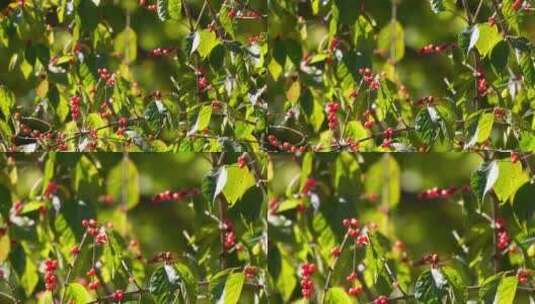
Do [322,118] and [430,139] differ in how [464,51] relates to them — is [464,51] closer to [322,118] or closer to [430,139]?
[430,139]

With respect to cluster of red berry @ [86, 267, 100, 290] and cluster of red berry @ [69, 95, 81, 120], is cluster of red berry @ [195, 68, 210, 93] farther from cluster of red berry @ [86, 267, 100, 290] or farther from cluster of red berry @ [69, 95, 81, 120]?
cluster of red berry @ [86, 267, 100, 290]

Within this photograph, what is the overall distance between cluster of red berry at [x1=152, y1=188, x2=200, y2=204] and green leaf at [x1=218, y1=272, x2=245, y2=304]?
258 millimetres

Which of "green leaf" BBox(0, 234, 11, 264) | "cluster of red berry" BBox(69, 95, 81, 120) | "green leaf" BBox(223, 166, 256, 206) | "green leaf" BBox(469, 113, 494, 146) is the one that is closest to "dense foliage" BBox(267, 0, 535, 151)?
"green leaf" BBox(469, 113, 494, 146)

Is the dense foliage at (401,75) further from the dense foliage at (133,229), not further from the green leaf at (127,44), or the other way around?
the green leaf at (127,44)

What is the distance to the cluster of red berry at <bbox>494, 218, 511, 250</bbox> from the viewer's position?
7.60ft

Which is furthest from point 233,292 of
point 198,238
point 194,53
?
point 194,53

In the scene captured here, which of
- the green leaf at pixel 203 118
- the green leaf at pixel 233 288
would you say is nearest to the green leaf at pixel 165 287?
the green leaf at pixel 233 288

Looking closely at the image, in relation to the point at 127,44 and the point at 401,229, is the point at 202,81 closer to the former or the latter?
the point at 127,44

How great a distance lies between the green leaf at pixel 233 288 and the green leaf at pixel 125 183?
0.35m

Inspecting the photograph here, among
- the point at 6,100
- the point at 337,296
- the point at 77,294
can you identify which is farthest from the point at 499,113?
the point at 6,100

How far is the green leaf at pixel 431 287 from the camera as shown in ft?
7.52

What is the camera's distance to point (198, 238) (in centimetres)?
241

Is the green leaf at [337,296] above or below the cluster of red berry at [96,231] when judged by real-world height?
below

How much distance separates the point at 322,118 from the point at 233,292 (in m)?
0.55
